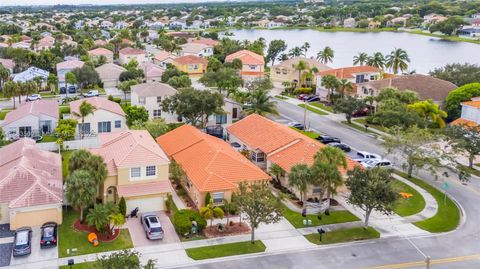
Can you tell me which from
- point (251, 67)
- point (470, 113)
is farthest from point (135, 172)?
point (251, 67)

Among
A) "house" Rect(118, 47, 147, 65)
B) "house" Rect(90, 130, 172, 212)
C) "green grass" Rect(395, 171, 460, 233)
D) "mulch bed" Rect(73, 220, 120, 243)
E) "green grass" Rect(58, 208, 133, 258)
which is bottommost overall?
"green grass" Rect(58, 208, 133, 258)

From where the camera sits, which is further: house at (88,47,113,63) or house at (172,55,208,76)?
house at (88,47,113,63)

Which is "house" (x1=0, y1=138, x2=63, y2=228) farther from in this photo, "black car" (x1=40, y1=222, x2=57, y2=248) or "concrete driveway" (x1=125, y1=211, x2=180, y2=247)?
"concrete driveway" (x1=125, y1=211, x2=180, y2=247)

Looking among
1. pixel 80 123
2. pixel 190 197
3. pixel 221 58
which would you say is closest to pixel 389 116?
pixel 190 197

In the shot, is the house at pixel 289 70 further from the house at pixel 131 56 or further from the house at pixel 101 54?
the house at pixel 101 54

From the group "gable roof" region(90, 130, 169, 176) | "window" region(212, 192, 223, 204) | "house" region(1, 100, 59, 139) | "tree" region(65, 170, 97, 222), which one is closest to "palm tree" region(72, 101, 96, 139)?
"house" region(1, 100, 59, 139)

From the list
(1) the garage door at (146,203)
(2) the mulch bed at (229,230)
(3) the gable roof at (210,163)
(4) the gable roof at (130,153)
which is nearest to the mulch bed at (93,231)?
(1) the garage door at (146,203)

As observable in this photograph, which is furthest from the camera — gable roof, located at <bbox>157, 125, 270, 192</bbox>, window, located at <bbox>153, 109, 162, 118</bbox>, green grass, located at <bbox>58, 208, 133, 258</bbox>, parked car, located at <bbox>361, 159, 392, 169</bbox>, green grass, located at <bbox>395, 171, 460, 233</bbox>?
window, located at <bbox>153, 109, 162, 118</bbox>
